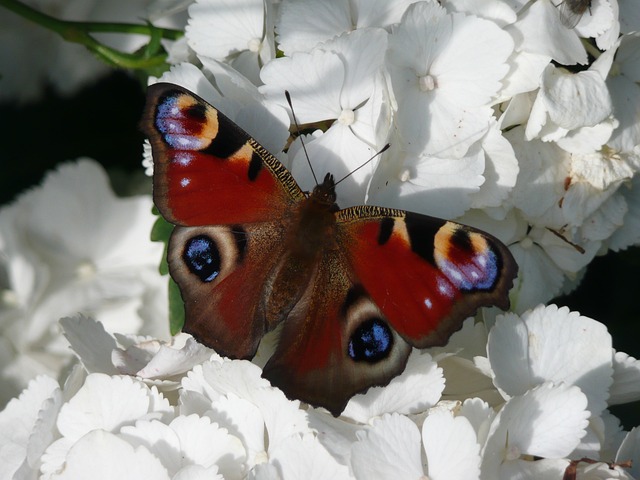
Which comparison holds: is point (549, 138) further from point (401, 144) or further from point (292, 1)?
point (292, 1)

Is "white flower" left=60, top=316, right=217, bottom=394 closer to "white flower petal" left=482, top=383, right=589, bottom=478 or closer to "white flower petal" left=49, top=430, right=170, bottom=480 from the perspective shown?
"white flower petal" left=49, top=430, right=170, bottom=480

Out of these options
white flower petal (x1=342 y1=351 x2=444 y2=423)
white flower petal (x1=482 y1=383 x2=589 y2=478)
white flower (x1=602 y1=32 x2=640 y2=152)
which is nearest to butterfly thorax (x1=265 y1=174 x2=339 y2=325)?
white flower petal (x1=342 y1=351 x2=444 y2=423)

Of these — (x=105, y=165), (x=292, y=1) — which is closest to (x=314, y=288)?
(x=292, y=1)

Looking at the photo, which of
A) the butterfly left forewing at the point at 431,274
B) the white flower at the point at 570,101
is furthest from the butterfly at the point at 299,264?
the white flower at the point at 570,101

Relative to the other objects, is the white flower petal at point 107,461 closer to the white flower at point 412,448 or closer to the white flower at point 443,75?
the white flower at point 412,448

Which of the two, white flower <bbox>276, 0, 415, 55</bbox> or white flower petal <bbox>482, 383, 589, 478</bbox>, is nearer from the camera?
white flower petal <bbox>482, 383, 589, 478</bbox>
